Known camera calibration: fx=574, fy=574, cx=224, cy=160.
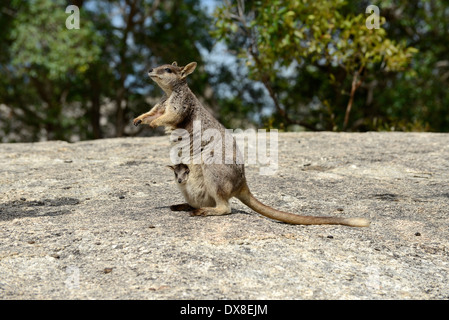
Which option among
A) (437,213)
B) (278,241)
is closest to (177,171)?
(278,241)

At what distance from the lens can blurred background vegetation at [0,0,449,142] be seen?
38.0 feet

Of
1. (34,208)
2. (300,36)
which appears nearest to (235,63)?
(300,36)

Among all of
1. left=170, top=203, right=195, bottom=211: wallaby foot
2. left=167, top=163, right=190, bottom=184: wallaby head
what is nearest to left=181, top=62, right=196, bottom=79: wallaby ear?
left=167, top=163, right=190, bottom=184: wallaby head

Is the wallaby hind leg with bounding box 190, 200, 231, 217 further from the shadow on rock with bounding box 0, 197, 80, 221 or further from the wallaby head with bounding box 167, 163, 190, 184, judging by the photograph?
the shadow on rock with bounding box 0, 197, 80, 221

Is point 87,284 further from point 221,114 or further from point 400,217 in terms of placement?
point 221,114

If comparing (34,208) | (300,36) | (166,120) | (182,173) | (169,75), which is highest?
(300,36)

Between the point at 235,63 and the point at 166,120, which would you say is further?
the point at 235,63

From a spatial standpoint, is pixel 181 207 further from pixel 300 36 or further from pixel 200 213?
pixel 300 36

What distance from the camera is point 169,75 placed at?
4957 mm

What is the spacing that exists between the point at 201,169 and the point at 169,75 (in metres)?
0.88

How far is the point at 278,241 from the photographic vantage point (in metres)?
4.42

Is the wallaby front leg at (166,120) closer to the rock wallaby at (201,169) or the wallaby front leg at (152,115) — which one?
the rock wallaby at (201,169)
